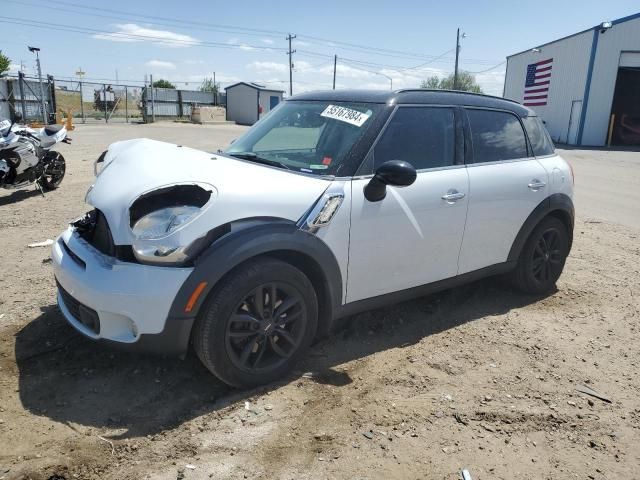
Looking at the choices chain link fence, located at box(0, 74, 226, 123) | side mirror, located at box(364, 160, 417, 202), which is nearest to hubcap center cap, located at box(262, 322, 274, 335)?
side mirror, located at box(364, 160, 417, 202)

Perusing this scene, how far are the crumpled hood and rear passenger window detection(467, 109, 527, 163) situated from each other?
155 cm

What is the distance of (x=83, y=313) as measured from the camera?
291 cm

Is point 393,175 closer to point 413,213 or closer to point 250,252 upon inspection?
point 413,213

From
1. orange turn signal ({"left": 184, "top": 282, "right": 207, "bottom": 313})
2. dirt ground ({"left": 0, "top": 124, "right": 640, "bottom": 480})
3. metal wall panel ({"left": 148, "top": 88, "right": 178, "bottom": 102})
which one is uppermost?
metal wall panel ({"left": 148, "top": 88, "right": 178, "bottom": 102})

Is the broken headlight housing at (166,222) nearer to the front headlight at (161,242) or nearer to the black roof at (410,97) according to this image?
the front headlight at (161,242)

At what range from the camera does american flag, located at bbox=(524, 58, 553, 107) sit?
31.5 meters

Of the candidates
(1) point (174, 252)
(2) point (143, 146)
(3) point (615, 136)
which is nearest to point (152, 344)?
(1) point (174, 252)

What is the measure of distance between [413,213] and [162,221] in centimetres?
165

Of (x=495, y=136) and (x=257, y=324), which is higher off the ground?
(x=495, y=136)

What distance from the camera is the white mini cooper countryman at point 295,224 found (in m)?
2.74

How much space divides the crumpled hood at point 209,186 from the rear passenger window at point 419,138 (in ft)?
2.01

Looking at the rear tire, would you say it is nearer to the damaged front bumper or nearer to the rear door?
the rear door

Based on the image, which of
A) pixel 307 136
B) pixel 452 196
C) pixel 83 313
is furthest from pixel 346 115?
pixel 83 313

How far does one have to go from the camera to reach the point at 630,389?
3340 millimetres
